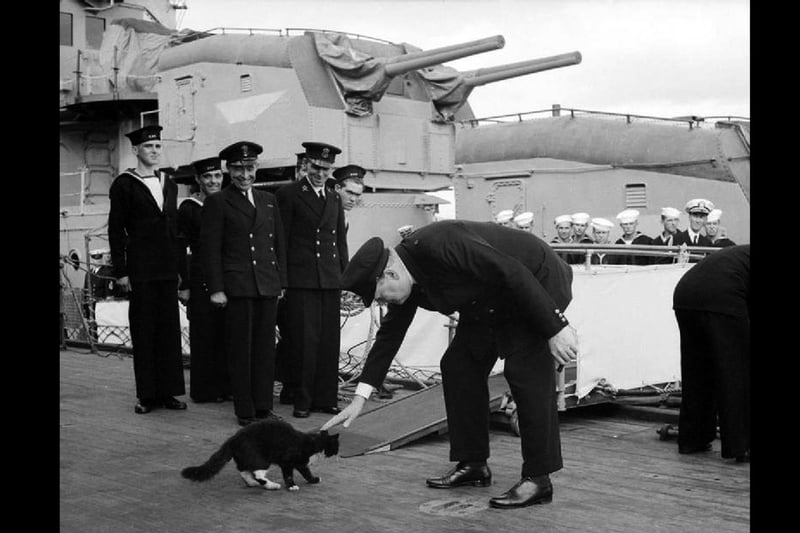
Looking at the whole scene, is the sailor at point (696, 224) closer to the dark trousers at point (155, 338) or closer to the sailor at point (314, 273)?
the sailor at point (314, 273)

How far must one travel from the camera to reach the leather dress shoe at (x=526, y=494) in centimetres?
433

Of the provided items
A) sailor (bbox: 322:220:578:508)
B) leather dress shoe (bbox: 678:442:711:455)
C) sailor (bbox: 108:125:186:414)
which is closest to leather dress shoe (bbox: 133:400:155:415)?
sailor (bbox: 108:125:186:414)

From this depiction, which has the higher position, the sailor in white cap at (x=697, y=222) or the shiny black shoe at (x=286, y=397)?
the sailor in white cap at (x=697, y=222)

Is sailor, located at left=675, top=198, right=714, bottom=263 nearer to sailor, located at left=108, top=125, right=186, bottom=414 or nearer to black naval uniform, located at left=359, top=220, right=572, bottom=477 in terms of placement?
sailor, located at left=108, top=125, right=186, bottom=414

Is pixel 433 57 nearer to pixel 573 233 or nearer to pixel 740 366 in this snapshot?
pixel 573 233

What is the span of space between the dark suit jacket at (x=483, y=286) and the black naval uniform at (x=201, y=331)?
318 cm

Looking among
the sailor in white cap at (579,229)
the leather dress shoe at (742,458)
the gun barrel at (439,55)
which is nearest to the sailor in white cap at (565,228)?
the sailor in white cap at (579,229)

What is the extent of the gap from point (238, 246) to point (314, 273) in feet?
2.14

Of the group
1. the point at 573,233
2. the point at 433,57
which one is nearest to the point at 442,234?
the point at 573,233

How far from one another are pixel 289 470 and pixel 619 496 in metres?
1.50

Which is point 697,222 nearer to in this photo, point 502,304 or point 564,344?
point 502,304

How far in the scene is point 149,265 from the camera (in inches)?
280

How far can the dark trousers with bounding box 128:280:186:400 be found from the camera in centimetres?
711

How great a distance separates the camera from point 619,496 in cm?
457
